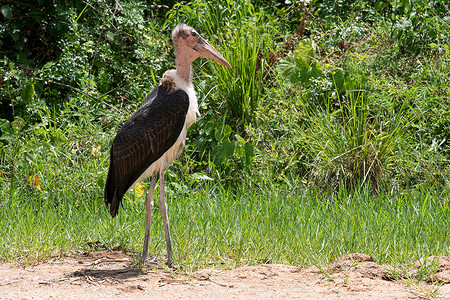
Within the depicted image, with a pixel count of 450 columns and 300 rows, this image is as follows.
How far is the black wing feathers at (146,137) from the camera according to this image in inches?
170

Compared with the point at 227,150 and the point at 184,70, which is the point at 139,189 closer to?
the point at 227,150

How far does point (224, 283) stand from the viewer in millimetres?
3838

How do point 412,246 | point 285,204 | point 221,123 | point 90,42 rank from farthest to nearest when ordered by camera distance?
1. point 90,42
2. point 221,123
3. point 285,204
4. point 412,246

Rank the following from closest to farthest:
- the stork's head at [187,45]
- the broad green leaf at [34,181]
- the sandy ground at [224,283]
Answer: the sandy ground at [224,283] < the stork's head at [187,45] < the broad green leaf at [34,181]

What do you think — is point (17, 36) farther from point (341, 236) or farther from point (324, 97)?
point (341, 236)

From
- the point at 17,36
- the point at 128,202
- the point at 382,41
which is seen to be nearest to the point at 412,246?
the point at 128,202

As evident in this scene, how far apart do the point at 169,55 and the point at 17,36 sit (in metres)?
1.74

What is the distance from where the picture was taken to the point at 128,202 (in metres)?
5.78

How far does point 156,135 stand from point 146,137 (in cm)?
7

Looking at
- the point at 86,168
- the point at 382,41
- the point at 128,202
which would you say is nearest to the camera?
the point at 128,202

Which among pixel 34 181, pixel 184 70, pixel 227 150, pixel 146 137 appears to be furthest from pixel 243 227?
pixel 34 181

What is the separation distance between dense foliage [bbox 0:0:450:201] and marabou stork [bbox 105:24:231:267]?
4.31 feet

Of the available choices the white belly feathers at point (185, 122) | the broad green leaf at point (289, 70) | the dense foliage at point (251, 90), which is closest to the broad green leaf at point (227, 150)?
the dense foliage at point (251, 90)

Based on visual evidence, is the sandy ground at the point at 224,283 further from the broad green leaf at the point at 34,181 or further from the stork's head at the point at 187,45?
the broad green leaf at the point at 34,181
